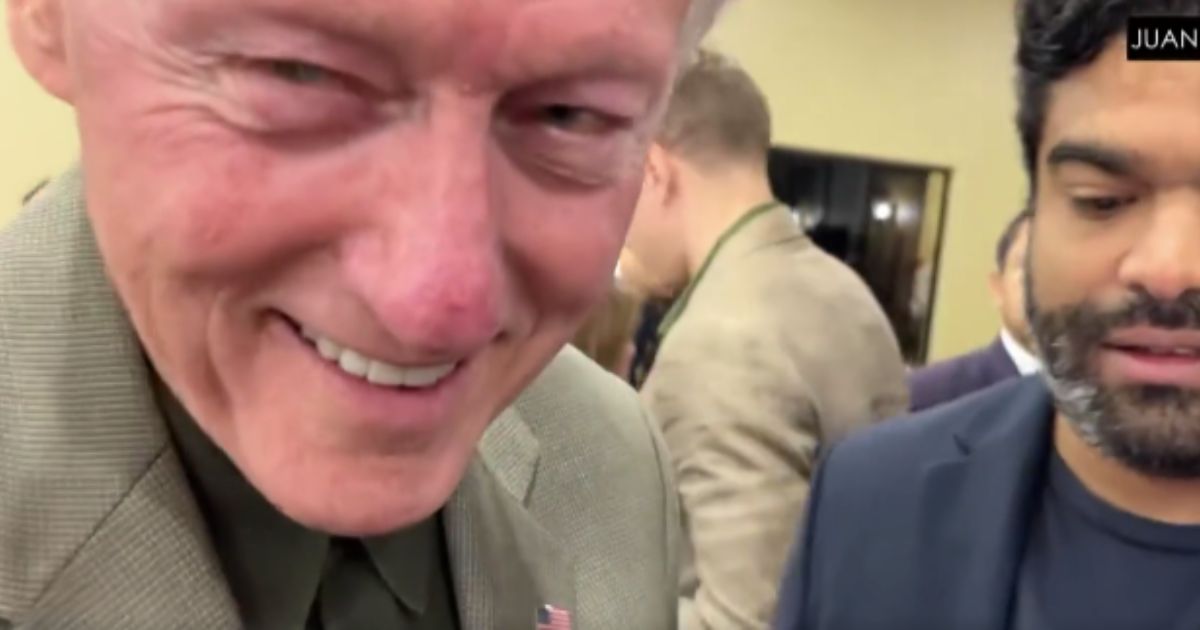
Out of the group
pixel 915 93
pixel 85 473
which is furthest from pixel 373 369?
pixel 915 93

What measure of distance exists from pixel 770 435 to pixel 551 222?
4.16 ft

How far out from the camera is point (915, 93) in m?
5.11

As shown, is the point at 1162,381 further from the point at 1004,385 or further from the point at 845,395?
the point at 845,395

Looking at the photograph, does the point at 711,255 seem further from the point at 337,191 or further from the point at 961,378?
the point at 337,191

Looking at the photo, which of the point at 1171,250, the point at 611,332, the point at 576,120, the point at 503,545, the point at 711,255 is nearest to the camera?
the point at 576,120

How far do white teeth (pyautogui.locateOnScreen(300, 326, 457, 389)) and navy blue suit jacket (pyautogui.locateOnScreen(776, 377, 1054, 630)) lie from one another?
993 millimetres

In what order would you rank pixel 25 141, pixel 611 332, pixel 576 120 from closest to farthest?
pixel 576 120, pixel 611 332, pixel 25 141

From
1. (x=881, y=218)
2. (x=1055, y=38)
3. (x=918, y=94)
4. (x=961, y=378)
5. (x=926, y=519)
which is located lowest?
(x=881, y=218)

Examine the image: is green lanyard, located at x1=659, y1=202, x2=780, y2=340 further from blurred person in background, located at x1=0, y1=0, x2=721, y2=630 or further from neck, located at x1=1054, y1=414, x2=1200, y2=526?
blurred person in background, located at x1=0, y1=0, x2=721, y2=630

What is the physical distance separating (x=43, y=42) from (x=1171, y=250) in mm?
1099

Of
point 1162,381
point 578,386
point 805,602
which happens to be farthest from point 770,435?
point 578,386

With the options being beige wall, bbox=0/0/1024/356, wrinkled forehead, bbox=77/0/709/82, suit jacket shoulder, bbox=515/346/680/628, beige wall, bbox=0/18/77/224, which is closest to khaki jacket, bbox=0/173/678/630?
wrinkled forehead, bbox=77/0/709/82

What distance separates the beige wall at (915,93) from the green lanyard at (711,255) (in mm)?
2937

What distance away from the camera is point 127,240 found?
0.63 meters
